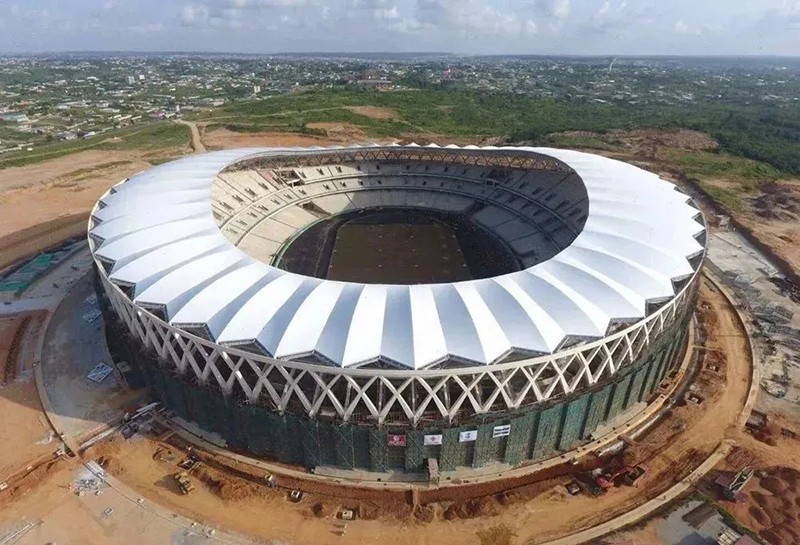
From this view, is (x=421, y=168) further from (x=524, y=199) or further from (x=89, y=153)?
(x=89, y=153)

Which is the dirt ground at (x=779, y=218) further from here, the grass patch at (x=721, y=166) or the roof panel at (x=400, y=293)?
the roof panel at (x=400, y=293)

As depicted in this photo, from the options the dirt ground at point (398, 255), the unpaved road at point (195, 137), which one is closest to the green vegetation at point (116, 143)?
the unpaved road at point (195, 137)

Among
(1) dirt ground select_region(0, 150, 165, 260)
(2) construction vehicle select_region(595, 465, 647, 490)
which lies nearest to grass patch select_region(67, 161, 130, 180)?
(1) dirt ground select_region(0, 150, 165, 260)

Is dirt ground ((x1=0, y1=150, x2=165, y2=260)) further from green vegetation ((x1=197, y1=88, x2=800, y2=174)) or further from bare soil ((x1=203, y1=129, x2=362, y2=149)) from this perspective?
green vegetation ((x1=197, y1=88, x2=800, y2=174))

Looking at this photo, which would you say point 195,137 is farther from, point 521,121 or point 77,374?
point 77,374

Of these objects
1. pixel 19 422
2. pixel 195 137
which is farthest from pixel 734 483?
pixel 195 137

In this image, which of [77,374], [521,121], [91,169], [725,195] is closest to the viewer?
[77,374]
